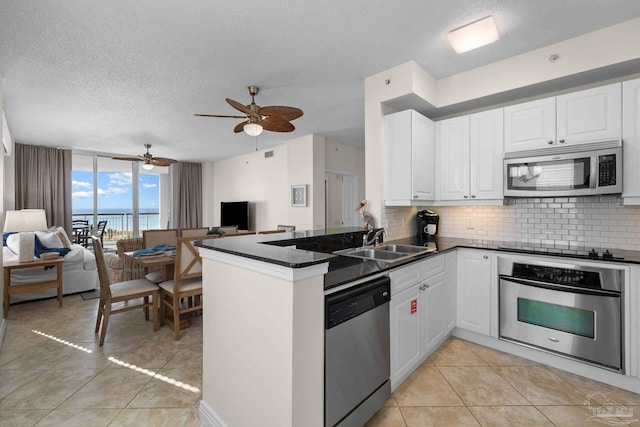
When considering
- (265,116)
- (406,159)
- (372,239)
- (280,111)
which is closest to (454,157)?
(406,159)

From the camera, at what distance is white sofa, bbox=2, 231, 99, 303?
386cm

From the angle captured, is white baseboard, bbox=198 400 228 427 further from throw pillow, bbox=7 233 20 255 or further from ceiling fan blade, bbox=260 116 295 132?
throw pillow, bbox=7 233 20 255

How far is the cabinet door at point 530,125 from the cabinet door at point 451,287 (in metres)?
1.17

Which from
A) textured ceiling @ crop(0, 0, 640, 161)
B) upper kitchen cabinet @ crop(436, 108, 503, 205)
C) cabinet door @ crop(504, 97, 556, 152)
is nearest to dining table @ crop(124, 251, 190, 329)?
textured ceiling @ crop(0, 0, 640, 161)

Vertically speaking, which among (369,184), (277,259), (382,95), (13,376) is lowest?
(13,376)

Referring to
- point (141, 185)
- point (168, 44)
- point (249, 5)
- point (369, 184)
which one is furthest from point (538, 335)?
point (141, 185)

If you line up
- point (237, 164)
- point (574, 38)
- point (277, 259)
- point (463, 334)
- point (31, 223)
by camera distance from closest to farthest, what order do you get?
1. point (277, 259)
2. point (574, 38)
3. point (463, 334)
4. point (31, 223)
5. point (237, 164)

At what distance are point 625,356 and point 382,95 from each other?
2.80m

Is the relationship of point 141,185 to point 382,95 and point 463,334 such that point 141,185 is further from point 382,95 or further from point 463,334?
point 463,334

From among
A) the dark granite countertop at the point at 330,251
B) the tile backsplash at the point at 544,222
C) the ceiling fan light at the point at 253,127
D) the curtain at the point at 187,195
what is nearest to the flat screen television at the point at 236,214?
the curtain at the point at 187,195

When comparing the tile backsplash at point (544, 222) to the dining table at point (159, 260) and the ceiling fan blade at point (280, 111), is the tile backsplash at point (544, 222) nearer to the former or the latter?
the ceiling fan blade at point (280, 111)

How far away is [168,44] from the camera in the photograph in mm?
2363

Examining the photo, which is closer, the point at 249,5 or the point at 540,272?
the point at 249,5

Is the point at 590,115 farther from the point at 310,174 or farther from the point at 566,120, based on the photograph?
the point at 310,174
